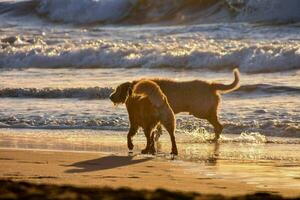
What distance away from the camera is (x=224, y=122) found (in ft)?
38.8

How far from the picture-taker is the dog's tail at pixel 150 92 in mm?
9117

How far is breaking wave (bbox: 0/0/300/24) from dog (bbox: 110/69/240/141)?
49.2ft

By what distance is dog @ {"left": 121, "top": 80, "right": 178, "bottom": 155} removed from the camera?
9.15 meters

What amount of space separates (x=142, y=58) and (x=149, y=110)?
11.4 m

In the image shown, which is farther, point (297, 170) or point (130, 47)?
point (130, 47)

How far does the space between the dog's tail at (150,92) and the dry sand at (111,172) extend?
61cm

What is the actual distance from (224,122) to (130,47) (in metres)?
10.7

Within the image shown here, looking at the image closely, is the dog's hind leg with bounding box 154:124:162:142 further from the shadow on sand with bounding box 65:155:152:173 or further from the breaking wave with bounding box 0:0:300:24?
the breaking wave with bounding box 0:0:300:24

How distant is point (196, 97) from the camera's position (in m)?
11.0

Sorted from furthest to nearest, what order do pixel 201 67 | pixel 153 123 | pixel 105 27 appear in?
pixel 105 27, pixel 201 67, pixel 153 123

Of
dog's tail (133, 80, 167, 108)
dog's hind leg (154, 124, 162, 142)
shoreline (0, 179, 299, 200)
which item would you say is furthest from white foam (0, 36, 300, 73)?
shoreline (0, 179, 299, 200)

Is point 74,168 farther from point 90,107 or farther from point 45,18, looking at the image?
point 45,18

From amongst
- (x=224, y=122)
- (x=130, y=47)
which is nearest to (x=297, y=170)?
(x=224, y=122)

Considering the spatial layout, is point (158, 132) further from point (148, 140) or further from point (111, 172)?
point (111, 172)
